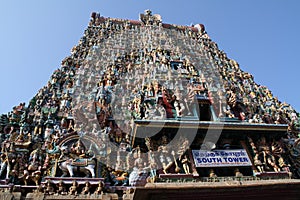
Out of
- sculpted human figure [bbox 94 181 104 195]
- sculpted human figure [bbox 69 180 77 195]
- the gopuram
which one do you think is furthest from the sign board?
sculpted human figure [bbox 69 180 77 195]

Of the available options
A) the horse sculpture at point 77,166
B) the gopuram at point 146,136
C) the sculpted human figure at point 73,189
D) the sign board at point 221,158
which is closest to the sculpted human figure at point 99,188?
the gopuram at point 146,136

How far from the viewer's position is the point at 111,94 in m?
11.8

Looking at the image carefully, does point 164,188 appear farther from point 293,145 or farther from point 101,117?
point 293,145

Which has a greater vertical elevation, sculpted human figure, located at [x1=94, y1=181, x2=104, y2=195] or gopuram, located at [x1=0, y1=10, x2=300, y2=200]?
gopuram, located at [x1=0, y1=10, x2=300, y2=200]

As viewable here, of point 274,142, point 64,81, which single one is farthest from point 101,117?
point 274,142

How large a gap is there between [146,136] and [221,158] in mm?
2659

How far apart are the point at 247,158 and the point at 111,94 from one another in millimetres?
5842

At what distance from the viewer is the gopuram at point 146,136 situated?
8.12 meters

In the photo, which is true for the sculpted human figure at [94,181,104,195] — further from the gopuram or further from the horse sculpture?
the horse sculpture

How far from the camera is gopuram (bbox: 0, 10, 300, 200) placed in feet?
26.6

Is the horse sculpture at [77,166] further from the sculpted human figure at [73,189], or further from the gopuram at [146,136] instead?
the sculpted human figure at [73,189]

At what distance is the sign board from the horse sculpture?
3.36m

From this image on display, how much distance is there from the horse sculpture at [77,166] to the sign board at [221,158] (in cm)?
336

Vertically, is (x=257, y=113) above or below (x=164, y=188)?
A: above
